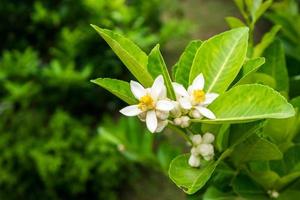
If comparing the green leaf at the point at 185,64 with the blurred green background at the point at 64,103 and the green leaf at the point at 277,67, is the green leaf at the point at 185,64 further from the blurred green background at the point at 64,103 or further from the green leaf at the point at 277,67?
the blurred green background at the point at 64,103

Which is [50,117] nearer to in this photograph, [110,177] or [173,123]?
[110,177]

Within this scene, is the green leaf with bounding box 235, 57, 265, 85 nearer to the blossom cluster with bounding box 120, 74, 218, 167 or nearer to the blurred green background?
the blossom cluster with bounding box 120, 74, 218, 167

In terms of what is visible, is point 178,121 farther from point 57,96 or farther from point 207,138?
point 57,96

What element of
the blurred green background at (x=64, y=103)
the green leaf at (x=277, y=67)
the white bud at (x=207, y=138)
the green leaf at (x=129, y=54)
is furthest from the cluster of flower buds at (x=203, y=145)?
the blurred green background at (x=64, y=103)

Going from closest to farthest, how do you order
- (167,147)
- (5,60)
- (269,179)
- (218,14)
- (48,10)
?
(269,179)
(167,147)
(5,60)
(48,10)
(218,14)

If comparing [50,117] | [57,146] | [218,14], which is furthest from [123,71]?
[218,14]
